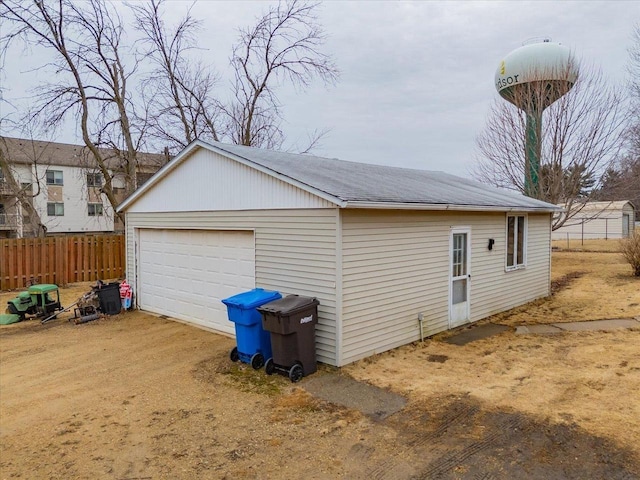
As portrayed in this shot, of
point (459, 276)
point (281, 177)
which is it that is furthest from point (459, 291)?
point (281, 177)

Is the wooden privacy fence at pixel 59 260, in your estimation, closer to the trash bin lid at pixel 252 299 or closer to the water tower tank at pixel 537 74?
the trash bin lid at pixel 252 299

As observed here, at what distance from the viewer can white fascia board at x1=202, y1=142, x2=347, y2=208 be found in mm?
5855

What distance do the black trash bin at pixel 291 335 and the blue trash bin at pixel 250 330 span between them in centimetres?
26

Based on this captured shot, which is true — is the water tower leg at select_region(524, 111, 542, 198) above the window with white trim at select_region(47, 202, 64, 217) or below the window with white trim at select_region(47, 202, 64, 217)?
above

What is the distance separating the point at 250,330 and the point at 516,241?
7212 millimetres

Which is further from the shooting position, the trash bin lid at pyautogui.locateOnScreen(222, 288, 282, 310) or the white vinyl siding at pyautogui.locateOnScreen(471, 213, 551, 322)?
the white vinyl siding at pyautogui.locateOnScreen(471, 213, 551, 322)

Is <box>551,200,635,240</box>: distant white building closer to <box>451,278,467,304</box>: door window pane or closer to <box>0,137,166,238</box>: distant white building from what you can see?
<box>451,278,467,304</box>: door window pane

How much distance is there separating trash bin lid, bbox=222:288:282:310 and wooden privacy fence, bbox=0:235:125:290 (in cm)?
1083

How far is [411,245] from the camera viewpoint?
7395 mm

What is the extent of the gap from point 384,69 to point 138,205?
886 centimetres

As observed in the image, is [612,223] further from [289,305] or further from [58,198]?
[58,198]

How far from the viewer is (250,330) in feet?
20.3

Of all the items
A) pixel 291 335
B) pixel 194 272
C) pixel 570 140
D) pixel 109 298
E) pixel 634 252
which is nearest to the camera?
pixel 291 335

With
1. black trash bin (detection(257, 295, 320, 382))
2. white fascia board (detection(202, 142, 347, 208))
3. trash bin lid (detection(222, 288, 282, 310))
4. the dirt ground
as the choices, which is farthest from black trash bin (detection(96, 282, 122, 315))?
black trash bin (detection(257, 295, 320, 382))
